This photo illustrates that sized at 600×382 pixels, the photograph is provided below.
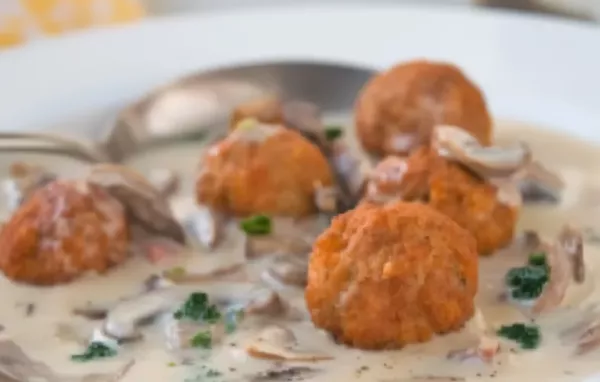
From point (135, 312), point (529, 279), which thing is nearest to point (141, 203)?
point (135, 312)

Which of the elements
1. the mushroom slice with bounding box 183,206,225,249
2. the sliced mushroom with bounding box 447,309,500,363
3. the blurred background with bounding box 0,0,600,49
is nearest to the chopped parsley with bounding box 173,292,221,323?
the mushroom slice with bounding box 183,206,225,249

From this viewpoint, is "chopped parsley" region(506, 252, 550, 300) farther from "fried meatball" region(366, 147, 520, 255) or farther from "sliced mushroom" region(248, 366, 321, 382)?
"sliced mushroom" region(248, 366, 321, 382)

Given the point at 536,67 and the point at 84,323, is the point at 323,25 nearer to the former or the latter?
the point at 536,67

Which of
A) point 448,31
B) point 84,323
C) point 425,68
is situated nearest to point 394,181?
point 425,68

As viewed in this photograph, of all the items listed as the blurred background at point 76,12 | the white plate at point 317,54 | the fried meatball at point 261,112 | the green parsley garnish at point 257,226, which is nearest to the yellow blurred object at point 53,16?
the blurred background at point 76,12

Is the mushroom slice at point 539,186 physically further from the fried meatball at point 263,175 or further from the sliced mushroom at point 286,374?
the sliced mushroom at point 286,374

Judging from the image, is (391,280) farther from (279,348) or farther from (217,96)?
(217,96)
